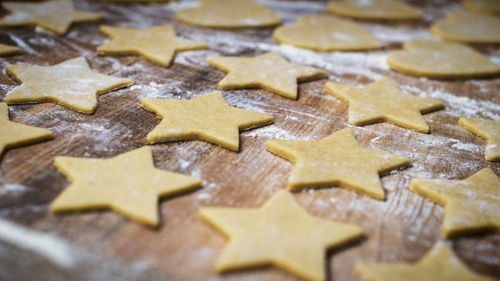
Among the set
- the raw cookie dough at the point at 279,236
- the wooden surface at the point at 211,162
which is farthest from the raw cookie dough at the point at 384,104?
the raw cookie dough at the point at 279,236

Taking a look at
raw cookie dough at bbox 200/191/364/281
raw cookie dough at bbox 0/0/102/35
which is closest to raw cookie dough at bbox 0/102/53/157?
raw cookie dough at bbox 200/191/364/281

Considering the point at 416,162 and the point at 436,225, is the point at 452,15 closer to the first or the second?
the point at 416,162

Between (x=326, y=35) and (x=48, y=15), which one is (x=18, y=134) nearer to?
(x=48, y=15)

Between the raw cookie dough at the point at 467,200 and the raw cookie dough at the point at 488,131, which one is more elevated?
the raw cookie dough at the point at 467,200

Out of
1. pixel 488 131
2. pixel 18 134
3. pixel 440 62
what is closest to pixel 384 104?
pixel 488 131

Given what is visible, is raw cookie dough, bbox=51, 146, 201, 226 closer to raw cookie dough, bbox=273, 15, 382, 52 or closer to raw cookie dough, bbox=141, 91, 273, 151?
raw cookie dough, bbox=141, 91, 273, 151

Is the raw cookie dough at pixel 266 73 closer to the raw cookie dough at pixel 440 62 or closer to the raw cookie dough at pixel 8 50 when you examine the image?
the raw cookie dough at pixel 440 62

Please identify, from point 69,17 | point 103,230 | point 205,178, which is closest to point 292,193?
point 205,178
